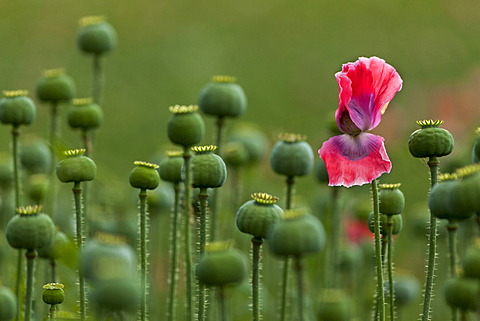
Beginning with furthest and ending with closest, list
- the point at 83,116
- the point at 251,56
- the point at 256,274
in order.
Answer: the point at 251,56 < the point at 83,116 < the point at 256,274

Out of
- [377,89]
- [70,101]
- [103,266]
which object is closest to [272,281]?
[70,101]

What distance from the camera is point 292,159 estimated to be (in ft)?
4.93

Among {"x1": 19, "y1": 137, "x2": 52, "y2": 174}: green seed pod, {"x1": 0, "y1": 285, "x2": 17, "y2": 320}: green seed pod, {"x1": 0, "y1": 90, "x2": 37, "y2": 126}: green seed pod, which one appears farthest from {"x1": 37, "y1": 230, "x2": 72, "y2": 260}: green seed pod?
{"x1": 19, "y1": 137, "x2": 52, "y2": 174}: green seed pod

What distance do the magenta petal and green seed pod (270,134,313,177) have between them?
0.57 feet

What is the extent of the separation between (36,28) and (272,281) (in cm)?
327

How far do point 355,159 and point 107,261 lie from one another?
456mm

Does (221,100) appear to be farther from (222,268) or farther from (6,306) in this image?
(222,268)

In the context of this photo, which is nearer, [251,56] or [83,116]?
[83,116]

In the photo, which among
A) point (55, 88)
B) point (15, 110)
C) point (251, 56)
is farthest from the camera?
point (251, 56)

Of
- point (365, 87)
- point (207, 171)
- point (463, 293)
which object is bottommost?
point (463, 293)

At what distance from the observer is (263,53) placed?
5.35 m

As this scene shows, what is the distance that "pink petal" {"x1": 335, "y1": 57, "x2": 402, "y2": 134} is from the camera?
1257 millimetres

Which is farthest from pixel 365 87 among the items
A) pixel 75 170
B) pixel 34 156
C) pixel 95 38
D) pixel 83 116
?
pixel 34 156

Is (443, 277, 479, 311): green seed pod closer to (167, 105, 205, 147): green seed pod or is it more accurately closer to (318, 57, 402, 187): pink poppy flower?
(318, 57, 402, 187): pink poppy flower
